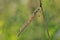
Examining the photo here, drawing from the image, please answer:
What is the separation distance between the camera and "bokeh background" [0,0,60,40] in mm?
1529

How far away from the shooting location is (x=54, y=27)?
156 centimetres

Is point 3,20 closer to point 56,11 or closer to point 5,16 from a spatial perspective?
point 5,16

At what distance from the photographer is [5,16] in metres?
1.83

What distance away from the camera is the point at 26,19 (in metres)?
1.64

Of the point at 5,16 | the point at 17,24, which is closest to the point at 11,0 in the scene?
the point at 5,16

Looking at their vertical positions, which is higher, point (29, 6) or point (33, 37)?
point (29, 6)

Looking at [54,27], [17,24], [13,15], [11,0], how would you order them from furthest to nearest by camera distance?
1. [11,0]
2. [13,15]
3. [17,24]
4. [54,27]

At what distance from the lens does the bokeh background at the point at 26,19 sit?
1.53m

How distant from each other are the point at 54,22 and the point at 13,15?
37cm

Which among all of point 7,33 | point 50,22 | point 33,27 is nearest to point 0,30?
point 7,33

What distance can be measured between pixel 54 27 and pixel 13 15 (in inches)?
15.9

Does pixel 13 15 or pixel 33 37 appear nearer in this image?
pixel 33 37

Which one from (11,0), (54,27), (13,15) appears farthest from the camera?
(11,0)

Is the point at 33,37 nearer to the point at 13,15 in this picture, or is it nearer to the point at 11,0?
the point at 13,15
